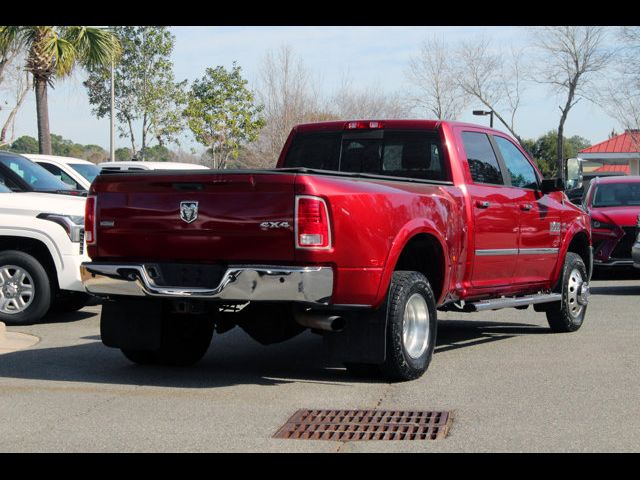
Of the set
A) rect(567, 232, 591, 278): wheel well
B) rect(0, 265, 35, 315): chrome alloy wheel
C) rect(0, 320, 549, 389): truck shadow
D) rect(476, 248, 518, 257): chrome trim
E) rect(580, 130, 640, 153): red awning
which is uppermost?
rect(580, 130, 640, 153): red awning

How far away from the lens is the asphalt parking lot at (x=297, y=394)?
627cm

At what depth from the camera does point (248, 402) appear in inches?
295

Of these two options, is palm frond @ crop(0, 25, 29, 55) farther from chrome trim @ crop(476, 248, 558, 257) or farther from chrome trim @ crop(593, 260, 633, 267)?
chrome trim @ crop(476, 248, 558, 257)

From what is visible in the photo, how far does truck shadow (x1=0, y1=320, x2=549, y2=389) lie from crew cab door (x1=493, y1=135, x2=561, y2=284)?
84 centimetres

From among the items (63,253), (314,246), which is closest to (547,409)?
(314,246)

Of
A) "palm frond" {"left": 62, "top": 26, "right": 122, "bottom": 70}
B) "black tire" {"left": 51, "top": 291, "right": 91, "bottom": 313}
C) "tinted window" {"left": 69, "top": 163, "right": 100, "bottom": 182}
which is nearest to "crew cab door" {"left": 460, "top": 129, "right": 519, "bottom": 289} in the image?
"black tire" {"left": 51, "top": 291, "right": 91, "bottom": 313}

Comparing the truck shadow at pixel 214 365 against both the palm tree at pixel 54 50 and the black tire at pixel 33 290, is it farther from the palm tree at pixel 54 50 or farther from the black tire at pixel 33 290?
the palm tree at pixel 54 50

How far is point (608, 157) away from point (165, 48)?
3591 cm

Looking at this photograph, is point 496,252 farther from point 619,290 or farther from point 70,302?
point 619,290

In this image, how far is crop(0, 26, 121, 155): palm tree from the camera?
24414 millimetres

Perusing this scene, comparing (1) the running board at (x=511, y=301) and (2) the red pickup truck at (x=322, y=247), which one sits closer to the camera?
(2) the red pickup truck at (x=322, y=247)

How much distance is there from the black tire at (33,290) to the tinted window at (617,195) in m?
10.8

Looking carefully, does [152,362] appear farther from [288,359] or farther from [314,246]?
[314,246]

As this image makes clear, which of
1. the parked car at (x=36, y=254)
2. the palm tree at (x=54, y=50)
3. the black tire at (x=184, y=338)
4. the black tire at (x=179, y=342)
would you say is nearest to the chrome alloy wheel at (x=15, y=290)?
the parked car at (x=36, y=254)
